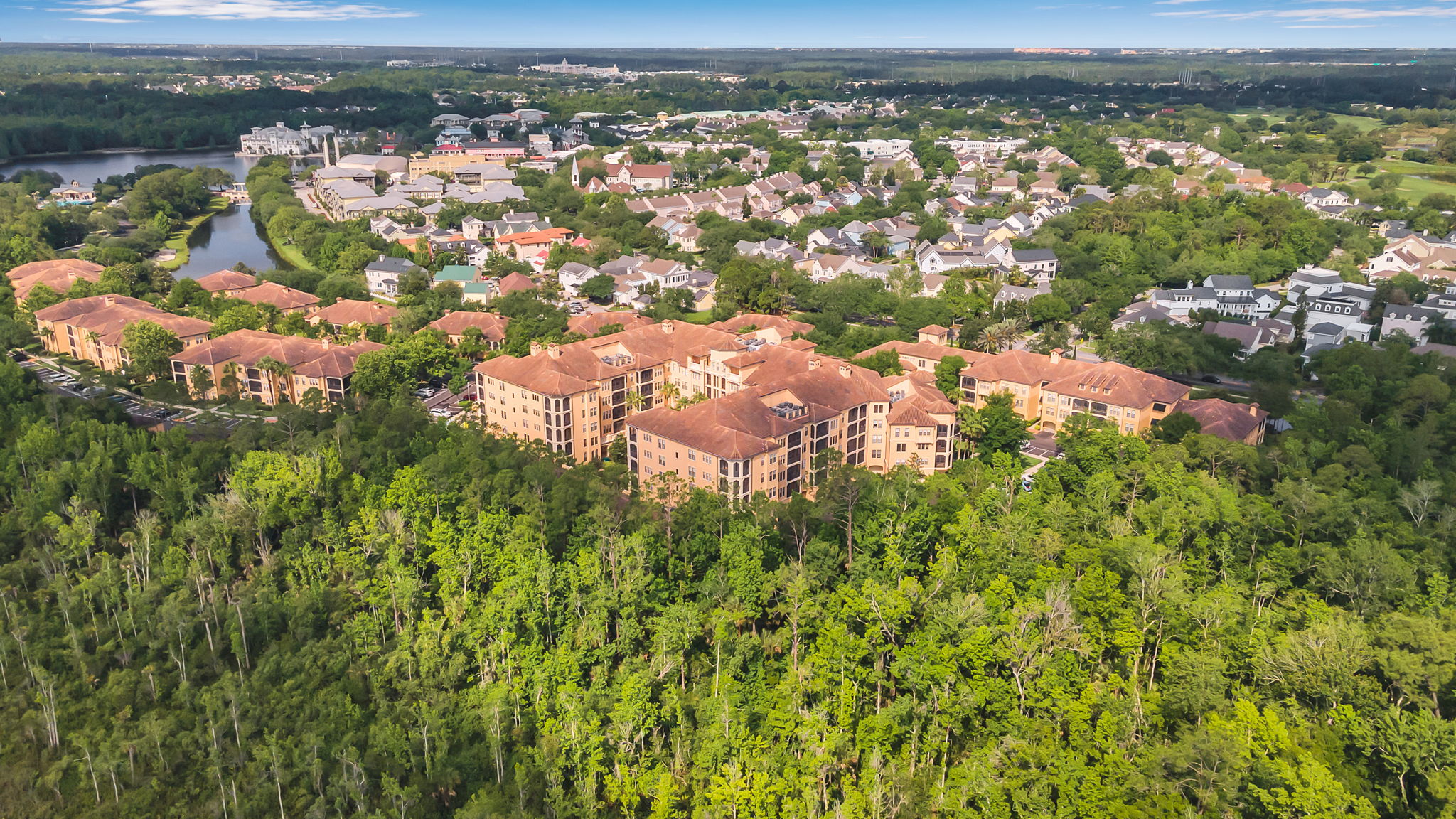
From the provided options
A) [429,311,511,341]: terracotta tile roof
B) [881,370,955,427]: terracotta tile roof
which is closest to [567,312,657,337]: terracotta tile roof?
[429,311,511,341]: terracotta tile roof

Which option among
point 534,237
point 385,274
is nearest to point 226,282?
point 385,274

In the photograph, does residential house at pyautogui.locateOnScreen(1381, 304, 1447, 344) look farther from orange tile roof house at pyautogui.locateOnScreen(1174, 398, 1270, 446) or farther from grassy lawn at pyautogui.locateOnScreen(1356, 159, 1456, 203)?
grassy lawn at pyautogui.locateOnScreen(1356, 159, 1456, 203)

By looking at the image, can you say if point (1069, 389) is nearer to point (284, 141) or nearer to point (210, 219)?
point (210, 219)

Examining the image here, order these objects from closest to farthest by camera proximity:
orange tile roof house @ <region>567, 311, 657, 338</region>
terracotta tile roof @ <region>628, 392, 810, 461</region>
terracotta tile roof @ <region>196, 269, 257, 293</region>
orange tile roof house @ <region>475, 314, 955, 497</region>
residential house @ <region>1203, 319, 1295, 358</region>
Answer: terracotta tile roof @ <region>628, 392, 810, 461</region>, orange tile roof house @ <region>475, 314, 955, 497</region>, orange tile roof house @ <region>567, 311, 657, 338</region>, residential house @ <region>1203, 319, 1295, 358</region>, terracotta tile roof @ <region>196, 269, 257, 293</region>

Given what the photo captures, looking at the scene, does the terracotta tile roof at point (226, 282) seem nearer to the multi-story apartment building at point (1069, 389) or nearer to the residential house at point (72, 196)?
A: the residential house at point (72, 196)

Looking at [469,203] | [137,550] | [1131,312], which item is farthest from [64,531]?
[469,203]

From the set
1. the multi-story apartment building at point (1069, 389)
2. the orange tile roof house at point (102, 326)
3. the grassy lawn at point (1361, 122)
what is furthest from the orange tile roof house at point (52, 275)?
the grassy lawn at point (1361, 122)
